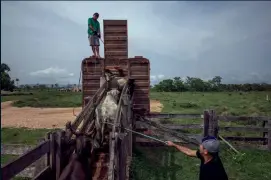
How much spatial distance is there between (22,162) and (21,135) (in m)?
12.8

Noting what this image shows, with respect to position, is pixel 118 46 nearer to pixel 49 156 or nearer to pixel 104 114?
pixel 104 114

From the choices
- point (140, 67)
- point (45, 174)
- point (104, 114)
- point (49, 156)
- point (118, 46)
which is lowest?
point (45, 174)

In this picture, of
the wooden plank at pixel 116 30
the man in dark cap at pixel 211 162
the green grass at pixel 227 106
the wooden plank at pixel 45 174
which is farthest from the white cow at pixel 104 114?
the green grass at pixel 227 106

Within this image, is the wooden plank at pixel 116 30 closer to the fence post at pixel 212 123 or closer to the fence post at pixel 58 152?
the fence post at pixel 212 123

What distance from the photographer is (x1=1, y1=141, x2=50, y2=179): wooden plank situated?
9.79 ft

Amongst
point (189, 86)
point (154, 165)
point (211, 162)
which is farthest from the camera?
point (189, 86)

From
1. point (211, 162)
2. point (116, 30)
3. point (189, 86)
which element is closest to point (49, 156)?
point (211, 162)

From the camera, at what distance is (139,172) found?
8086 mm

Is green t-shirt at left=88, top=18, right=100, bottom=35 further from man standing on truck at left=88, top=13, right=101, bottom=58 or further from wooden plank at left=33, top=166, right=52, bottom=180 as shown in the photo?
wooden plank at left=33, top=166, right=52, bottom=180

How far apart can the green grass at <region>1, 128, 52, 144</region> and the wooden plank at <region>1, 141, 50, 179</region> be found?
10290 millimetres

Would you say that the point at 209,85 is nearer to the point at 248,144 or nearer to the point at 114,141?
the point at 248,144

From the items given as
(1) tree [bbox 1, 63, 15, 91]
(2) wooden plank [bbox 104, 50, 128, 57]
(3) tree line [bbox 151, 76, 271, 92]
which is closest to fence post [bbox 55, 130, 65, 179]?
(2) wooden plank [bbox 104, 50, 128, 57]

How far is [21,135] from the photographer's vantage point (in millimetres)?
15062

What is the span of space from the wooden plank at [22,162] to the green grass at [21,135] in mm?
10290
